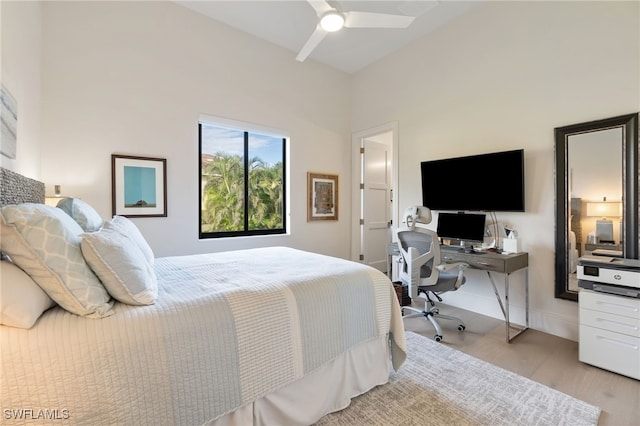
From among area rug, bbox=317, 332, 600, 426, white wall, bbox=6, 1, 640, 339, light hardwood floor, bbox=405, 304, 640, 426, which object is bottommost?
light hardwood floor, bbox=405, 304, 640, 426

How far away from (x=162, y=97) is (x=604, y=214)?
14.3 feet

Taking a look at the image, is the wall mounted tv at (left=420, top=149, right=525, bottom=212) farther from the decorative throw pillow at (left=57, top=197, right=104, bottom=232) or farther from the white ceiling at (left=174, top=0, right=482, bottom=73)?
the decorative throw pillow at (left=57, top=197, right=104, bottom=232)

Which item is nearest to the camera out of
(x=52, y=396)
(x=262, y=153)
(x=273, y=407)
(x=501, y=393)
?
(x=52, y=396)

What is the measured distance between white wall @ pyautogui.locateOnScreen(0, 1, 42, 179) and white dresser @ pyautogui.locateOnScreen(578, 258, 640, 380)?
4.03m

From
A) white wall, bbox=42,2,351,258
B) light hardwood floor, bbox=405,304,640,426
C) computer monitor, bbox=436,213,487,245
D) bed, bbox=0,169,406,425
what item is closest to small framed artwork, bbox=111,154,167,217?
white wall, bbox=42,2,351,258

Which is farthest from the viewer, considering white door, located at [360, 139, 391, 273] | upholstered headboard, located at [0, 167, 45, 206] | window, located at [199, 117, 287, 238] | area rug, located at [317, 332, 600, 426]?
white door, located at [360, 139, 391, 273]

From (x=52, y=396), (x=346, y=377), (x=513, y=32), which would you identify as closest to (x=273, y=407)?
(x=346, y=377)

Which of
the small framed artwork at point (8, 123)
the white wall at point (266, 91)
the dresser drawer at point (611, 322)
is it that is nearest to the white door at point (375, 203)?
the white wall at point (266, 91)

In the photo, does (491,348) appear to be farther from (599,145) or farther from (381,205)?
(381,205)

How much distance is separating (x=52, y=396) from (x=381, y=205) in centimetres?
465

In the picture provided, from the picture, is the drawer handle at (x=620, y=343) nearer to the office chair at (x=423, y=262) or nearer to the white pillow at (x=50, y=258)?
the office chair at (x=423, y=262)

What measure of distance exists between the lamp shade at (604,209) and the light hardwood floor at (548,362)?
1151 mm

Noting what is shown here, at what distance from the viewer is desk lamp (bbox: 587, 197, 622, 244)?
233 centimetres

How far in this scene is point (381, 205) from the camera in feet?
16.6
